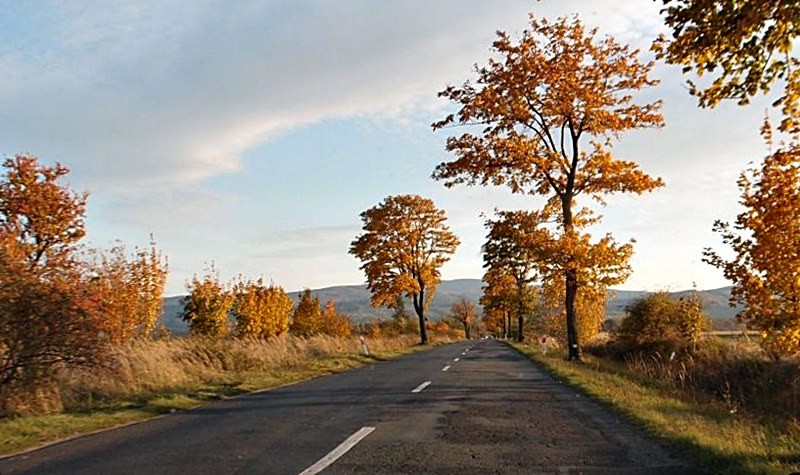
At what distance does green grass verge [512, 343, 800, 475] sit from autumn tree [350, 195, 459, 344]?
29.6 meters

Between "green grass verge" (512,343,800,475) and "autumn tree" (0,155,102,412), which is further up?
"autumn tree" (0,155,102,412)

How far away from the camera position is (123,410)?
1112cm

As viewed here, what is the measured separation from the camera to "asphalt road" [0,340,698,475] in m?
6.53

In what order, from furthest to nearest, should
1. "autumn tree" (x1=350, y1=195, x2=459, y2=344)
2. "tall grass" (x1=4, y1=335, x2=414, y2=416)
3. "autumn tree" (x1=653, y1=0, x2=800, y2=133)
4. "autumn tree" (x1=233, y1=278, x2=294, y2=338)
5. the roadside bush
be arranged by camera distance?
1. "autumn tree" (x1=350, y1=195, x2=459, y2=344)
2. "autumn tree" (x1=233, y1=278, x2=294, y2=338)
3. the roadside bush
4. "tall grass" (x1=4, y1=335, x2=414, y2=416)
5. "autumn tree" (x1=653, y1=0, x2=800, y2=133)

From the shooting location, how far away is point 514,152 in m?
20.4

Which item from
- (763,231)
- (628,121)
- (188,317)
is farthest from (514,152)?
(188,317)

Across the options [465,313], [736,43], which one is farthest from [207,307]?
[465,313]

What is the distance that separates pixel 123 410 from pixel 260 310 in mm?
23918

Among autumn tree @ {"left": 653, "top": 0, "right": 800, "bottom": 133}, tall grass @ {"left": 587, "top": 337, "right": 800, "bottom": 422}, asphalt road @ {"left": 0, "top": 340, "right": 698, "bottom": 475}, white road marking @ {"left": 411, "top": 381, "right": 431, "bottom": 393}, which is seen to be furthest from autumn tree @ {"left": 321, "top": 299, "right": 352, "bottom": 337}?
autumn tree @ {"left": 653, "top": 0, "right": 800, "bottom": 133}

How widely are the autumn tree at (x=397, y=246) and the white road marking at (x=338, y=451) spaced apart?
35233mm

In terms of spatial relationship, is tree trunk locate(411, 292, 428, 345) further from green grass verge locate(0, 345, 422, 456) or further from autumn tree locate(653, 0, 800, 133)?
autumn tree locate(653, 0, 800, 133)

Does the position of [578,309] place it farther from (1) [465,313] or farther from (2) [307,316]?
(1) [465,313]

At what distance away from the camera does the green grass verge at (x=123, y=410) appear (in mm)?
8555

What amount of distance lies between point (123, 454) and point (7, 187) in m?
11.2
